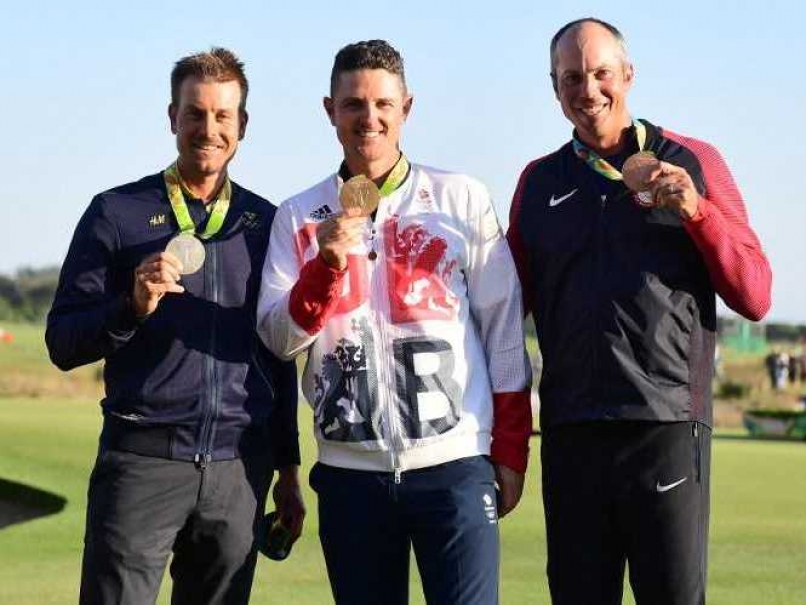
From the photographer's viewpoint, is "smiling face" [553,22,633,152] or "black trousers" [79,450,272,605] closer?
"black trousers" [79,450,272,605]

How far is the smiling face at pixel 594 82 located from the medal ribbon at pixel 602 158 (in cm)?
3

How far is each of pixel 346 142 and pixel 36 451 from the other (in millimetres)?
14062

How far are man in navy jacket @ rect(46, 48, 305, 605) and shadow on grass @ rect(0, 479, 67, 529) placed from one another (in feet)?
33.3

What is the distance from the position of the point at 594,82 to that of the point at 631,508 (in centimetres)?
148

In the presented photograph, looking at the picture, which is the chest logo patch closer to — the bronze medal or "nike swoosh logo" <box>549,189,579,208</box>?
"nike swoosh logo" <box>549,189,579,208</box>

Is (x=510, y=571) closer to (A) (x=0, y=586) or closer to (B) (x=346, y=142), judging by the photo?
(A) (x=0, y=586)

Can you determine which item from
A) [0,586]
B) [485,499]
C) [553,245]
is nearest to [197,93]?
[553,245]

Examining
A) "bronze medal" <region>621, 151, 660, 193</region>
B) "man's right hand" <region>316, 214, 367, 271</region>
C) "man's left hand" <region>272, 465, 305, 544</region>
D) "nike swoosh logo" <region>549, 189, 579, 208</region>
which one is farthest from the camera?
"man's left hand" <region>272, 465, 305, 544</region>

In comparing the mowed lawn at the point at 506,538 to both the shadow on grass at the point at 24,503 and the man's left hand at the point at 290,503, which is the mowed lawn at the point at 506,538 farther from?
the man's left hand at the point at 290,503

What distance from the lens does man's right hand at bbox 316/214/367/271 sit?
16.7 ft

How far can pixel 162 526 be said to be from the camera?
550cm

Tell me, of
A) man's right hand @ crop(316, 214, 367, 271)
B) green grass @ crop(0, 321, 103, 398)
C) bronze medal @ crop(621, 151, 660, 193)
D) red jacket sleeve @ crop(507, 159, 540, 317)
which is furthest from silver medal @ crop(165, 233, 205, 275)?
green grass @ crop(0, 321, 103, 398)

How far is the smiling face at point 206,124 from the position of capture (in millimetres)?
5633

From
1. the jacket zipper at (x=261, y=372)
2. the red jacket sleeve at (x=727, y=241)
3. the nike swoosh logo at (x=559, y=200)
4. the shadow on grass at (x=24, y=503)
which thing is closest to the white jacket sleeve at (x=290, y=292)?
the jacket zipper at (x=261, y=372)
